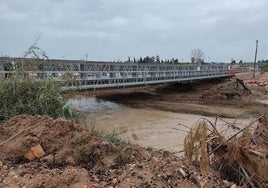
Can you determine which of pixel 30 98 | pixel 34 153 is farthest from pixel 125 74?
pixel 34 153

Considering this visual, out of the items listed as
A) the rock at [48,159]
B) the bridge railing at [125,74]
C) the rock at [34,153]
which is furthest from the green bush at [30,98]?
the bridge railing at [125,74]

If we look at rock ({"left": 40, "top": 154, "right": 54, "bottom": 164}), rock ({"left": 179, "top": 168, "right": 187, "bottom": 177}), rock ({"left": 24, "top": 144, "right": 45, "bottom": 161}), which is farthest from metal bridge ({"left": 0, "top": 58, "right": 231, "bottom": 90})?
rock ({"left": 179, "top": 168, "right": 187, "bottom": 177})

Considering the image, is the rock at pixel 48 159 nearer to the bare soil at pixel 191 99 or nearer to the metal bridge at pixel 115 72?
the metal bridge at pixel 115 72

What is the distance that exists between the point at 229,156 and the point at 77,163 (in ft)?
6.43

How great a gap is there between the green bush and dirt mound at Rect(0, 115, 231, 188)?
117 centimetres

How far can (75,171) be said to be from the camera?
3.12 m

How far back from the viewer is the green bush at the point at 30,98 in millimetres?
5148

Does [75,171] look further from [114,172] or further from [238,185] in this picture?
[238,185]

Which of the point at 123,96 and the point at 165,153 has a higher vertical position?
the point at 165,153

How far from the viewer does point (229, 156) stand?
4051 mm

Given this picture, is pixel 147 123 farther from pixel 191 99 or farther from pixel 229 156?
pixel 229 156

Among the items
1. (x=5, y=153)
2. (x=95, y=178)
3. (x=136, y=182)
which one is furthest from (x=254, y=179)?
(x=5, y=153)

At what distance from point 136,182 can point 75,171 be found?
612 millimetres

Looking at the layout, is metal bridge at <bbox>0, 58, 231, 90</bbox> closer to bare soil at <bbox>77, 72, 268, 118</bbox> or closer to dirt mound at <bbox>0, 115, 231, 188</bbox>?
bare soil at <bbox>77, 72, 268, 118</bbox>
